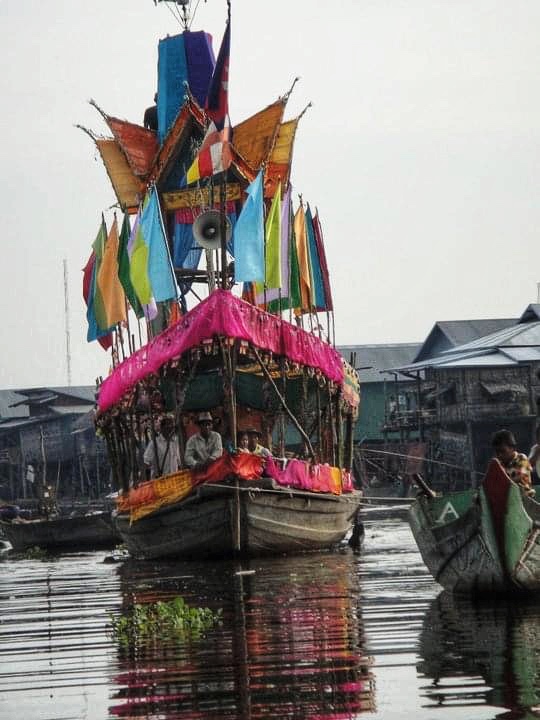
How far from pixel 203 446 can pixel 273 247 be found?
393cm

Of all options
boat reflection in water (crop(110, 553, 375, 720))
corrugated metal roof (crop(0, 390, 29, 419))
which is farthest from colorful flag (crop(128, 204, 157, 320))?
corrugated metal roof (crop(0, 390, 29, 419))

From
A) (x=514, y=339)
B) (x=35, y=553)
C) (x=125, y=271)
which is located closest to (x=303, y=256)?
(x=125, y=271)

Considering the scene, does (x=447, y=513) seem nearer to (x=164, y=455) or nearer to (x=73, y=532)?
(x=164, y=455)

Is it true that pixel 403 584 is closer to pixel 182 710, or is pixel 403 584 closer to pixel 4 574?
pixel 182 710

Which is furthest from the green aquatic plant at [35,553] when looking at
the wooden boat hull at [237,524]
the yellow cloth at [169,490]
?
the yellow cloth at [169,490]

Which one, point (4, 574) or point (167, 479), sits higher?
point (167, 479)

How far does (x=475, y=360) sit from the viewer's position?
5244 centimetres

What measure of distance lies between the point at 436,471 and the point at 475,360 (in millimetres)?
6806

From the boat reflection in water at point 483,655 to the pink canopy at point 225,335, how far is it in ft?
24.6

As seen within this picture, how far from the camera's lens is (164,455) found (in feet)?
68.9

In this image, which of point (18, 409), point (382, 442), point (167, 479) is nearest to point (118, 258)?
point (167, 479)

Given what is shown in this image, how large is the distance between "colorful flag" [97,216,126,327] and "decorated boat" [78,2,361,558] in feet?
0.08

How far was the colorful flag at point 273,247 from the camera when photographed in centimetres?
2116

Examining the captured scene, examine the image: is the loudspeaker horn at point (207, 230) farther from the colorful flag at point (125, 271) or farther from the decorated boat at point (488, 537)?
the decorated boat at point (488, 537)
